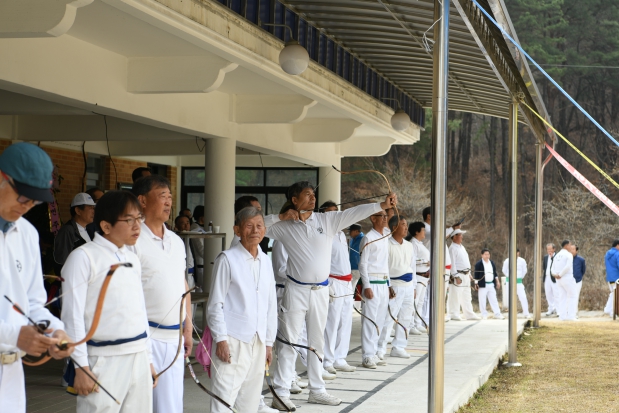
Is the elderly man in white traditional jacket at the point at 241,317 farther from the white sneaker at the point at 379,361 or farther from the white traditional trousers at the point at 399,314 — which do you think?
the white traditional trousers at the point at 399,314

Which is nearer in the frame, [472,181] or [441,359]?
[441,359]

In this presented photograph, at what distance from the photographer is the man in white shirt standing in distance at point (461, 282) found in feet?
52.1

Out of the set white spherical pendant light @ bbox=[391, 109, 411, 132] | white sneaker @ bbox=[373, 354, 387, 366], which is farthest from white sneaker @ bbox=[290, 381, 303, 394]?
white spherical pendant light @ bbox=[391, 109, 411, 132]

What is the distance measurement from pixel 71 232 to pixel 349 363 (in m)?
3.53

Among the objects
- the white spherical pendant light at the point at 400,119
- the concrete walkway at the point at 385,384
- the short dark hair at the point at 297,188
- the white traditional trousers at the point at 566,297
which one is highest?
the white spherical pendant light at the point at 400,119

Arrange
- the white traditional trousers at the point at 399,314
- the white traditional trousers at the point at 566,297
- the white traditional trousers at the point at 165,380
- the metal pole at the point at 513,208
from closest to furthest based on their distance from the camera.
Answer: the white traditional trousers at the point at 165,380 < the metal pole at the point at 513,208 < the white traditional trousers at the point at 399,314 < the white traditional trousers at the point at 566,297

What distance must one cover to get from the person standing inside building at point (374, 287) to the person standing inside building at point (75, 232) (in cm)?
299

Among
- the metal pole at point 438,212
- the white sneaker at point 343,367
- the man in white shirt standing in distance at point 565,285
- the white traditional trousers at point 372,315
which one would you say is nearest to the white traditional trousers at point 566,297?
the man in white shirt standing in distance at point 565,285

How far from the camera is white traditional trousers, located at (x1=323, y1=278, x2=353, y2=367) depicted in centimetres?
829

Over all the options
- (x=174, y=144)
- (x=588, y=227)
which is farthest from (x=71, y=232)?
(x=588, y=227)

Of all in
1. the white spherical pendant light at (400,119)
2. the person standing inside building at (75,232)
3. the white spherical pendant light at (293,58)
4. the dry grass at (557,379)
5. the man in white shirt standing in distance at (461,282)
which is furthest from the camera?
the man in white shirt standing in distance at (461,282)

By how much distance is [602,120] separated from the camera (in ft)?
122

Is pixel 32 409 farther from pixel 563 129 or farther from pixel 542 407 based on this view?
pixel 563 129

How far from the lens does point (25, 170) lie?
9.70 ft
